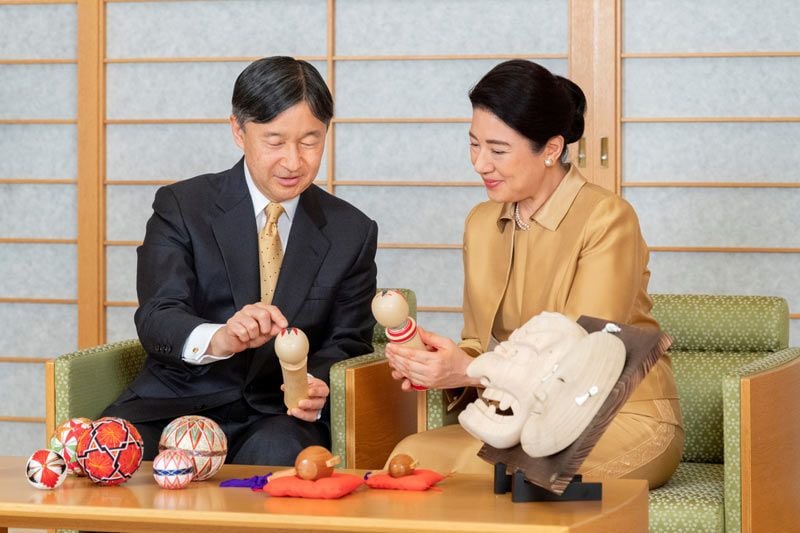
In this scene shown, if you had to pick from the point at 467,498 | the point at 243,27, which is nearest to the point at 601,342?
the point at 467,498

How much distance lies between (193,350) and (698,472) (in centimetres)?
107

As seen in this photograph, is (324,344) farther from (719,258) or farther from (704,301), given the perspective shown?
(719,258)

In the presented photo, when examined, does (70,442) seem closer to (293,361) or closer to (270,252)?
(293,361)

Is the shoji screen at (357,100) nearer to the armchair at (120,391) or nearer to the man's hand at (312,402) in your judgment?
the armchair at (120,391)

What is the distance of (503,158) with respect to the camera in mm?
2424

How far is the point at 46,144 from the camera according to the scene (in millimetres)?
4266

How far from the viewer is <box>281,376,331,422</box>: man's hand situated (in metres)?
2.50

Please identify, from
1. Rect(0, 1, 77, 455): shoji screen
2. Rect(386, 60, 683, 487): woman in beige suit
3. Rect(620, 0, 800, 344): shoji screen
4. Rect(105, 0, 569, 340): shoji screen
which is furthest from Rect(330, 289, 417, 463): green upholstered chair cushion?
Rect(0, 1, 77, 455): shoji screen

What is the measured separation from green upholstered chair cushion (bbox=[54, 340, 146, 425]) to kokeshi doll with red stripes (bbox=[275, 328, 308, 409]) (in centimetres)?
44

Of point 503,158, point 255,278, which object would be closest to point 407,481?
point 503,158

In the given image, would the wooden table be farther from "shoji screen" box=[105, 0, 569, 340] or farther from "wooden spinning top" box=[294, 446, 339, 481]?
"shoji screen" box=[105, 0, 569, 340]

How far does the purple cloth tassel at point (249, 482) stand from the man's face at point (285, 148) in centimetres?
84

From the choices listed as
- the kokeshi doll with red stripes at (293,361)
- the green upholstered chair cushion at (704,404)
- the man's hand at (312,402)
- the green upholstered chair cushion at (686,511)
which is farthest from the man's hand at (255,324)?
the green upholstered chair cushion at (704,404)

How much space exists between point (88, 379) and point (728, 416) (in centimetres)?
130
